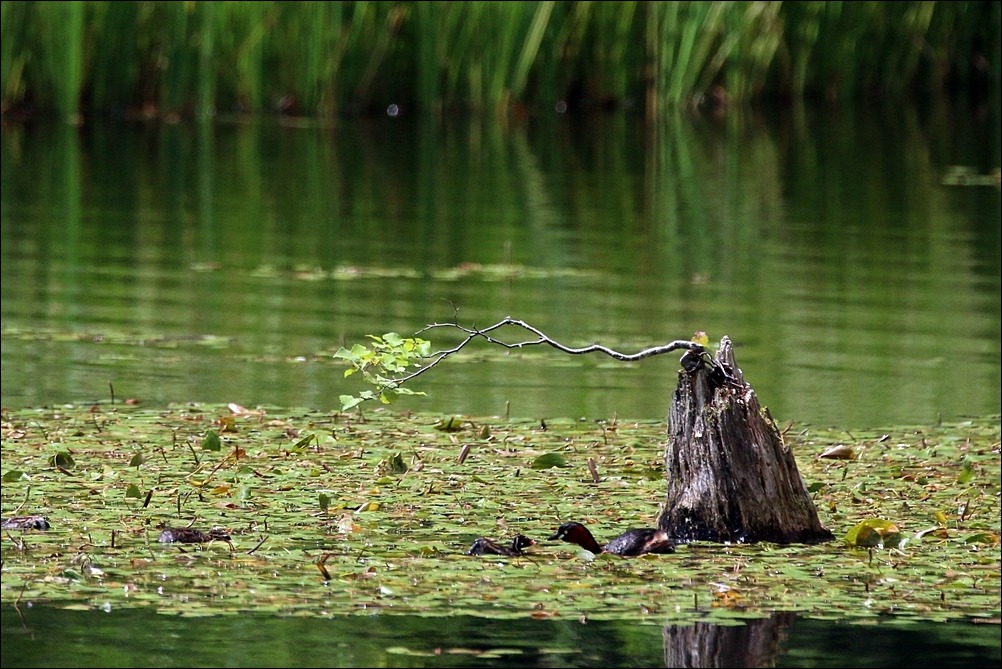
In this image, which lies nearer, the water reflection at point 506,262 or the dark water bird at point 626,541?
the dark water bird at point 626,541

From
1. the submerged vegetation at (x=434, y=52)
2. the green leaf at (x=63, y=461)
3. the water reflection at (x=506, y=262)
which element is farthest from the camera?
the submerged vegetation at (x=434, y=52)

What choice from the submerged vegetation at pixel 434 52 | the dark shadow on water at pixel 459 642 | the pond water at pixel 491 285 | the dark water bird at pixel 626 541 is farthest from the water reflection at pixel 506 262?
the dark shadow on water at pixel 459 642

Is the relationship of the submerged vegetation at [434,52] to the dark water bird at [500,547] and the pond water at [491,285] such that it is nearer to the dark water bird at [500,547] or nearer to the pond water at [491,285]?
the pond water at [491,285]

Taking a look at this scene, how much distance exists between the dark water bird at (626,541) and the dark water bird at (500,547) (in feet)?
0.42

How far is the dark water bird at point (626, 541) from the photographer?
563 cm

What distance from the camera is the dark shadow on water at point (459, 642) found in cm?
464

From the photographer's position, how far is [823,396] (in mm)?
8688

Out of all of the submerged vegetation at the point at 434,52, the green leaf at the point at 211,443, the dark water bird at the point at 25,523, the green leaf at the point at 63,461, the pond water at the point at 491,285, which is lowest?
the dark water bird at the point at 25,523

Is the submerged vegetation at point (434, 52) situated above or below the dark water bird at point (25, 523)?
above

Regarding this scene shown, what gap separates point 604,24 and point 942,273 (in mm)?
11576

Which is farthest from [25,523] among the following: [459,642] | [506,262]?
[506,262]

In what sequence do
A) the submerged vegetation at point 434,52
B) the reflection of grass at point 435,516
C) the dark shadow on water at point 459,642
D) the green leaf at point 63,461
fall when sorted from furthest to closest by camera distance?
1. the submerged vegetation at point 434,52
2. the green leaf at point 63,461
3. the reflection of grass at point 435,516
4. the dark shadow on water at point 459,642

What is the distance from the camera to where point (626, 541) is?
565 cm

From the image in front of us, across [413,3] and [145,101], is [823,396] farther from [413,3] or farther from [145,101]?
[145,101]
